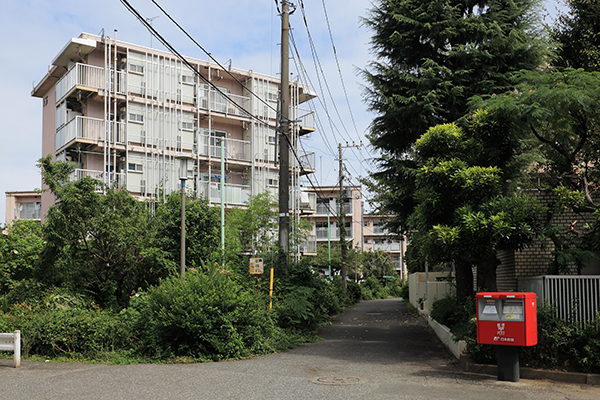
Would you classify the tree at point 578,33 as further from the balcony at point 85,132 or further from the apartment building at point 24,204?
the apartment building at point 24,204

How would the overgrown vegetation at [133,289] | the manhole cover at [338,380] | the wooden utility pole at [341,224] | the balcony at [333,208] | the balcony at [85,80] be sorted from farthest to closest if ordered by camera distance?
the balcony at [333,208], the wooden utility pole at [341,224], the balcony at [85,80], the overgrown vegetation at [133,289], the manhole cover at [338,380]

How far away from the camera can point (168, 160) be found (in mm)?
29531

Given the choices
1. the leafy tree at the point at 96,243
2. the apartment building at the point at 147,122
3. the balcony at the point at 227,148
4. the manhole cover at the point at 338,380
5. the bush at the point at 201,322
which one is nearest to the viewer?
the manhole cover at the point at 338,380

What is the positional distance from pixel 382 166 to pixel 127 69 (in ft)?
55.7

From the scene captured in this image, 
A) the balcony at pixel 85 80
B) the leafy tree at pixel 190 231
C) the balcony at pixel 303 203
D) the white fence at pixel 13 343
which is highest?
the balcony at pixel 85 80

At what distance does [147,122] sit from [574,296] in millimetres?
24089

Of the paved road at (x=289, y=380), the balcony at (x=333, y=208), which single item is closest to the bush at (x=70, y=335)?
the paved road at (x=289, y=380)

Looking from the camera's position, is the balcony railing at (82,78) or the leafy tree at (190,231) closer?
the leafy tree at (190,231)

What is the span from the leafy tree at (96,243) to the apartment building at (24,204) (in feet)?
120

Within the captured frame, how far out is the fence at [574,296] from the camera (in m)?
9.57

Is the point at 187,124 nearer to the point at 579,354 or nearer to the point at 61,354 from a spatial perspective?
the point at 61,354

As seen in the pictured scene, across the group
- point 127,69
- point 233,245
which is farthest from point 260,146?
point 233,245

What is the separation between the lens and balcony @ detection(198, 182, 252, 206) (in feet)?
100

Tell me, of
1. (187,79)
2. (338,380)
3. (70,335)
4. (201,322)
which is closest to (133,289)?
(70,335)
